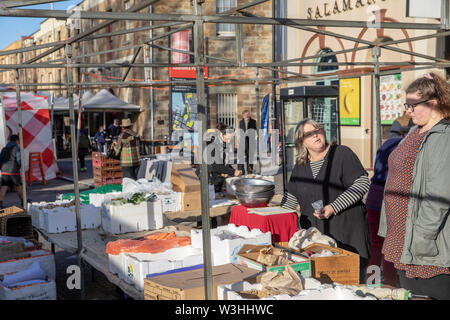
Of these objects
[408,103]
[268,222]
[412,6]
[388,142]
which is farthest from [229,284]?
[412,6]

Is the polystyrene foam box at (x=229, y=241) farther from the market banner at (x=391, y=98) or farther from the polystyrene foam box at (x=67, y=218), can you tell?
the market banner at (x=391, y=98)

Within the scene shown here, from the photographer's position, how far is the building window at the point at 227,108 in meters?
23.8

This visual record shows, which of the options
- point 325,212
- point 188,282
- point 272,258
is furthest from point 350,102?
point 188,282

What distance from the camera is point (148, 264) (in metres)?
3.81

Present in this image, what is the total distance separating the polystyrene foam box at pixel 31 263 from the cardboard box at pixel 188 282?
1688mm

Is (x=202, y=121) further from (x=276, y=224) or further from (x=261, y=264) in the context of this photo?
(x=276, y=224)

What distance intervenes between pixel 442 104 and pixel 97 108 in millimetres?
20800

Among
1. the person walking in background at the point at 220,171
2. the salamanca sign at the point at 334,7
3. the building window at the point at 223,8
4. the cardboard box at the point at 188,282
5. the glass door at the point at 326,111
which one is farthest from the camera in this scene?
the building window at the point at 223,8

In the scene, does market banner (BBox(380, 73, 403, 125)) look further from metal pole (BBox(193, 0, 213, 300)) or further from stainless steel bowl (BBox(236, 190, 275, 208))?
metal pole (BBox(193, 0, 213, 300))

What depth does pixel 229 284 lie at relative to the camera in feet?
9.99

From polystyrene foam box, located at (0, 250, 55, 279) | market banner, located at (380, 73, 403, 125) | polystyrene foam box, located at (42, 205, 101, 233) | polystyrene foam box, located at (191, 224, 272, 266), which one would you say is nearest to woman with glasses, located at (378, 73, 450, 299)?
polystyrene foam box, located at (191, 224, 272, 266)

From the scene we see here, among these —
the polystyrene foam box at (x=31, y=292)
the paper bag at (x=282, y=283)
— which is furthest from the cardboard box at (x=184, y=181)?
the paper bag at (x=282, y=283)

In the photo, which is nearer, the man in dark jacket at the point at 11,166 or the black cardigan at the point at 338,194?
the black cardigan at the point at 338,194
